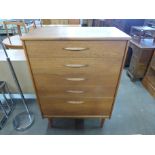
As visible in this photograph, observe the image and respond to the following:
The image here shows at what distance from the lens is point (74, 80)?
2.99ft

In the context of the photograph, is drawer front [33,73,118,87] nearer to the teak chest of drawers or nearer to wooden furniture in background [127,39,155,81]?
the teak chest of drawers

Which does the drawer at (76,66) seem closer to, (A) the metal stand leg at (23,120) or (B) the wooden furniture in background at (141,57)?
(A) the metal stand leg at (23,120)

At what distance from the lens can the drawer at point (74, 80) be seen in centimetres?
89

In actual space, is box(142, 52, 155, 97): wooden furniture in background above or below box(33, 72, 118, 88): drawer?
below

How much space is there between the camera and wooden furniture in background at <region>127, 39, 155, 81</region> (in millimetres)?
1770

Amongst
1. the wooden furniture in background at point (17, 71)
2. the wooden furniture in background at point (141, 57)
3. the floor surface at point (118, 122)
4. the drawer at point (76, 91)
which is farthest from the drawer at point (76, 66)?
the wooden furniture in background at point (141, 57)

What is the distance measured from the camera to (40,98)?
1.03 meters

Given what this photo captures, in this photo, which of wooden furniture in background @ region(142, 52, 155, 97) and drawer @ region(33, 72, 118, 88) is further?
Answer: wooden furniture in background @ region(142, 52, 155, 97)

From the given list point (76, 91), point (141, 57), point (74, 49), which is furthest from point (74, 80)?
point (141, 57)

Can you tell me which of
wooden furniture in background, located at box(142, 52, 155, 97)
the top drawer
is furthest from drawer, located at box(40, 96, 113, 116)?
wooden furniture in background, located at box(142, 52, 155, 97)

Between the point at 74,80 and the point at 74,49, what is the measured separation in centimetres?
25

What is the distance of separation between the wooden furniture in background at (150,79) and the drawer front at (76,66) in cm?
122

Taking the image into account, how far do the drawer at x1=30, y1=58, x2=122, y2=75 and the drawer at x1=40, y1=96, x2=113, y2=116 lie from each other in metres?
0.28
